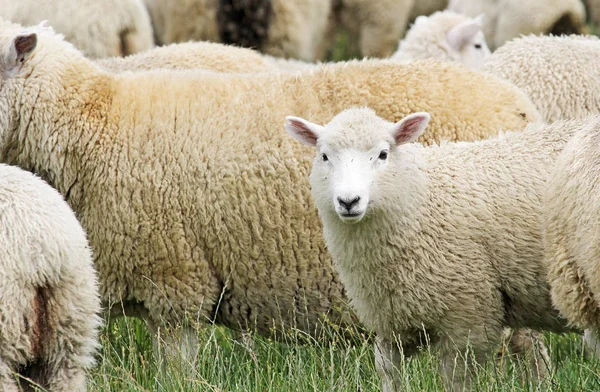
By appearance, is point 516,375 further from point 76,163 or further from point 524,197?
point 76,163

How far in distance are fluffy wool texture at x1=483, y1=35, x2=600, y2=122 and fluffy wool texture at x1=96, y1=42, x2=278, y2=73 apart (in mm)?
1437

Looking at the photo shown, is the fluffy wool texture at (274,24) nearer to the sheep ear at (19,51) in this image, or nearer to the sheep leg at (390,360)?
the sheep ear at (19,51)

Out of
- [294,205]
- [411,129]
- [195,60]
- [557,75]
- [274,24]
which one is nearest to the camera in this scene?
[411,129]

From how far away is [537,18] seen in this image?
10.4 meters

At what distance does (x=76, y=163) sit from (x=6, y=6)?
3.56m

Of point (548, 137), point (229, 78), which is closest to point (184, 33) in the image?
point (229, 78)

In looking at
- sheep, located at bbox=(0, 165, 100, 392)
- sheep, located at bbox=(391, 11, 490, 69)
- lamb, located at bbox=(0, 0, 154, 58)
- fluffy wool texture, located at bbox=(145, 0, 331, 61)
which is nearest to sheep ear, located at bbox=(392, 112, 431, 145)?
sheep, located at bbox=(0, 165, 100, 392)

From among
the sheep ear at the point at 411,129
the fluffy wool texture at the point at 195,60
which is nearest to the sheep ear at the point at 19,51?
the fluffy wool texture at the point at 195,60

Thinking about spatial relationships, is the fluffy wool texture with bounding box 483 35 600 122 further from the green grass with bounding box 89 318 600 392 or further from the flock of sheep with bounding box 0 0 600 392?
the green grass with bounding box 89 318 600 392

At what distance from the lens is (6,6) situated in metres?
8.15

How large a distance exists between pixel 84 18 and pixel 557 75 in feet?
11.5

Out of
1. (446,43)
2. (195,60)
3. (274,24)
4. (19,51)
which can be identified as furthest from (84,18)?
(19,51)

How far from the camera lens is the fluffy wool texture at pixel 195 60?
21.2 feet

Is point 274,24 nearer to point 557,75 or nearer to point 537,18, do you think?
point 537,18
